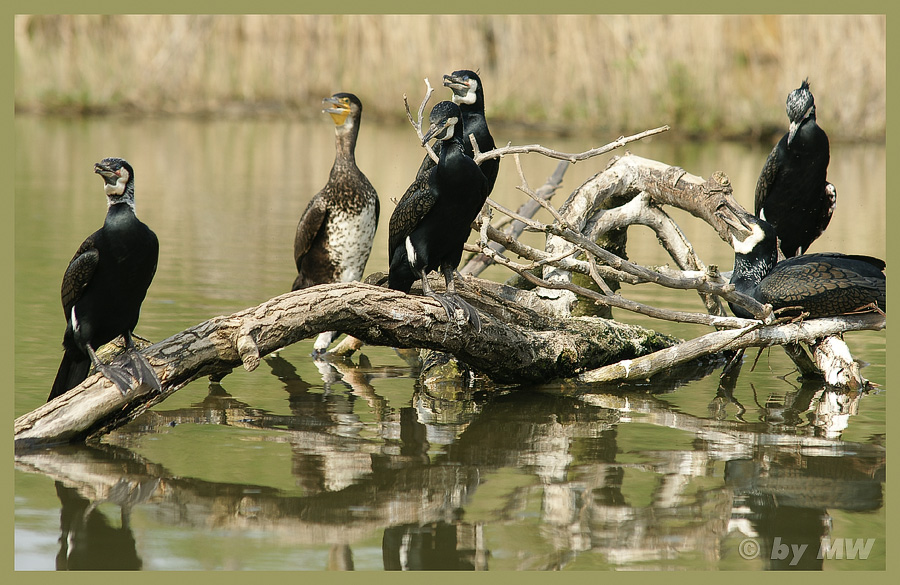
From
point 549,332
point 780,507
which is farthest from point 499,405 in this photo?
point 780,507

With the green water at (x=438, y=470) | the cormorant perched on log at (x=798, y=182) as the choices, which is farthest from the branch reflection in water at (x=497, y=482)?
the cormorant perched on log at (x=798, y=182)

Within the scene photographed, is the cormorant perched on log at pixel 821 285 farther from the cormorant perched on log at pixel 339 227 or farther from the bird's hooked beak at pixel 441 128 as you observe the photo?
the cormorant perched on log at pixel 339 227

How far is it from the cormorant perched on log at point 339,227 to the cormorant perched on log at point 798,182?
8.24 ft

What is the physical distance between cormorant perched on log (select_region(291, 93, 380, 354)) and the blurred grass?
1108cm

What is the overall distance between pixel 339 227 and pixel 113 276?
94.8 inches

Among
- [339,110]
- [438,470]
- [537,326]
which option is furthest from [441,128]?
[339,110]

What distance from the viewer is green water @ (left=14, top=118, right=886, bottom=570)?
350 cm

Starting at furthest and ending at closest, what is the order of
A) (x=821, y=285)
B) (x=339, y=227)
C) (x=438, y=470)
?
1. (x=339, y=227)
2. (x=821, y=285)
3. (x=438, y=470)

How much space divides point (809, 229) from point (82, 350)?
15.1 feet

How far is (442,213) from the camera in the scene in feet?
16.4

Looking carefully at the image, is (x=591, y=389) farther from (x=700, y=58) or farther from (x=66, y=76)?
(x=66, y=76)

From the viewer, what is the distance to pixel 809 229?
6.79 meters

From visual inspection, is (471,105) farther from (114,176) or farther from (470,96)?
(114,176)

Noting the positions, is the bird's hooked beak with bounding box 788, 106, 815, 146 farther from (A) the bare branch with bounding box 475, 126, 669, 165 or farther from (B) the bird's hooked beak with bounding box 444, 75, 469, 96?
(A) the bare branch with bounding box 475, 126, 669, 165
